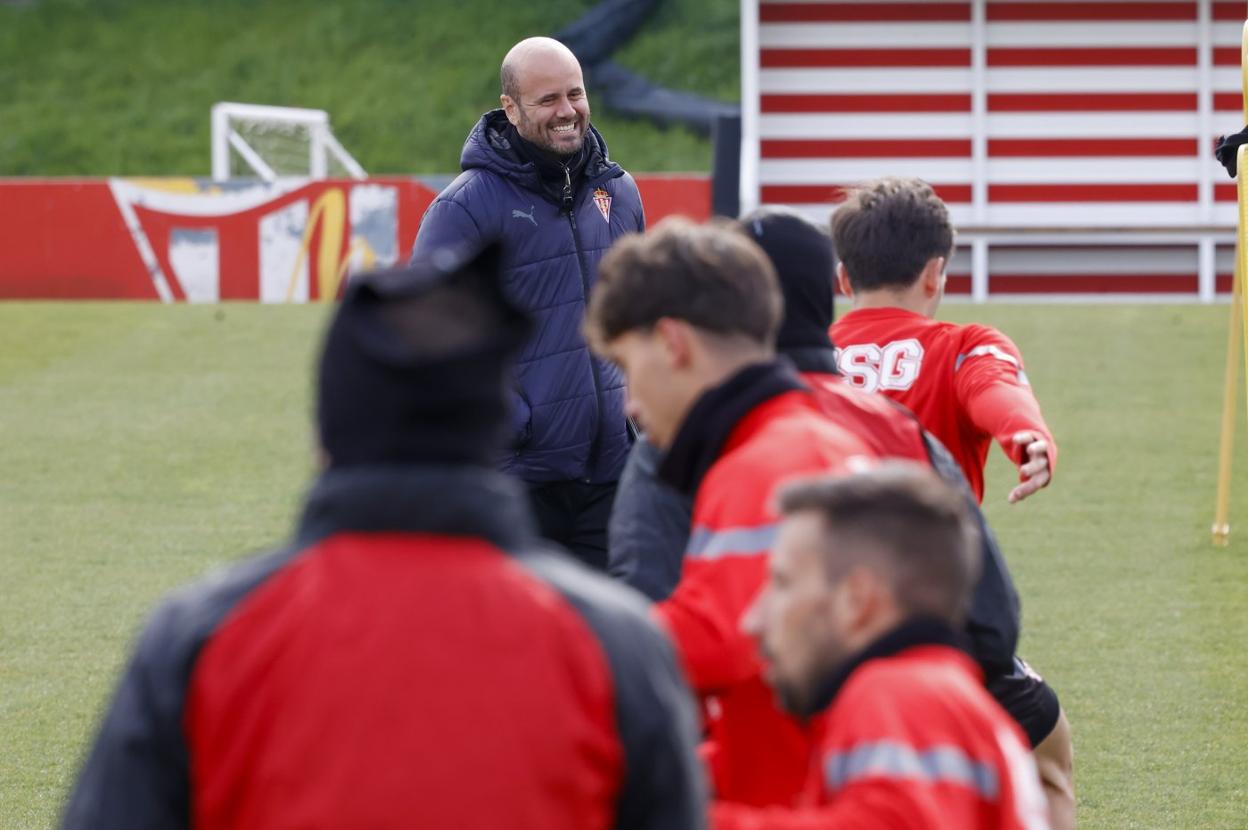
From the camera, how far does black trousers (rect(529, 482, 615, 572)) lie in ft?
16.3

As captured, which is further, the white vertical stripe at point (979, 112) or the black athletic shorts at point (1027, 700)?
the white vertical stripe at point (979, 112)

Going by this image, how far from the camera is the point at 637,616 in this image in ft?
6.30

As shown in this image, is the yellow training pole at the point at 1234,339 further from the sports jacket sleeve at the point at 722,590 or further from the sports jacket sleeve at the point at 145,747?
the sports jacket sleeve at the point at 145,747

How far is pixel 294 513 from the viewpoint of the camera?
9.43 m

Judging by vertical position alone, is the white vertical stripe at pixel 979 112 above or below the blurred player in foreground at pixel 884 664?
above

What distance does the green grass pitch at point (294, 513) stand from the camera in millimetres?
6027

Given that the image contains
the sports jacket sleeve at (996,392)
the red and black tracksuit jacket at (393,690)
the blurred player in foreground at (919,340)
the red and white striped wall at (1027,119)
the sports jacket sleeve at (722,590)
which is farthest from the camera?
the red and white striped wall at (1027,119)

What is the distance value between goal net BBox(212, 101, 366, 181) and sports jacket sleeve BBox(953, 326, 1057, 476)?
688 inches

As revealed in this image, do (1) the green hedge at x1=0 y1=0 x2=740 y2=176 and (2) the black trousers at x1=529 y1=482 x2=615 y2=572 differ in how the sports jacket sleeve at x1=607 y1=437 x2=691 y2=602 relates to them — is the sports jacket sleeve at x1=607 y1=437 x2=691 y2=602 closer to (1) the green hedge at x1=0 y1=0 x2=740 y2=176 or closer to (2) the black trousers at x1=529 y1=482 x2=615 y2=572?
(2) the black trousers at x1=529 y1=482 x2=615 y2=572

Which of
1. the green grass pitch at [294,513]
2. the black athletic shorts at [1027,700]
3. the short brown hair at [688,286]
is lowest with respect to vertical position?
the green grass pitch at [294,513]

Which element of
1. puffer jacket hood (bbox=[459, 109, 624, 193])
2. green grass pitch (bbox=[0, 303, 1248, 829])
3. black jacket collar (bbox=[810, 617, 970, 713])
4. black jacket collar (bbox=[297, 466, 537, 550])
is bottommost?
green grass pitch (bbox=[0, 303, 1248, 829])

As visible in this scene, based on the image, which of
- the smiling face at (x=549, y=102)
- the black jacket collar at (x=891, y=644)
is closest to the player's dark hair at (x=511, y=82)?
the smiling face at (x=549, y=102)

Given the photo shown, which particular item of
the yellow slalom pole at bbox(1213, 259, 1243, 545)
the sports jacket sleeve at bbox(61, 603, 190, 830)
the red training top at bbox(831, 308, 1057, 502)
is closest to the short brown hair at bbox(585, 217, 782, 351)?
the sports jacket sleeve at bbox(61, 603, 190, 830)

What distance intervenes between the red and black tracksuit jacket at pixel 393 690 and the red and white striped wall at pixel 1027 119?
22.5 metres
